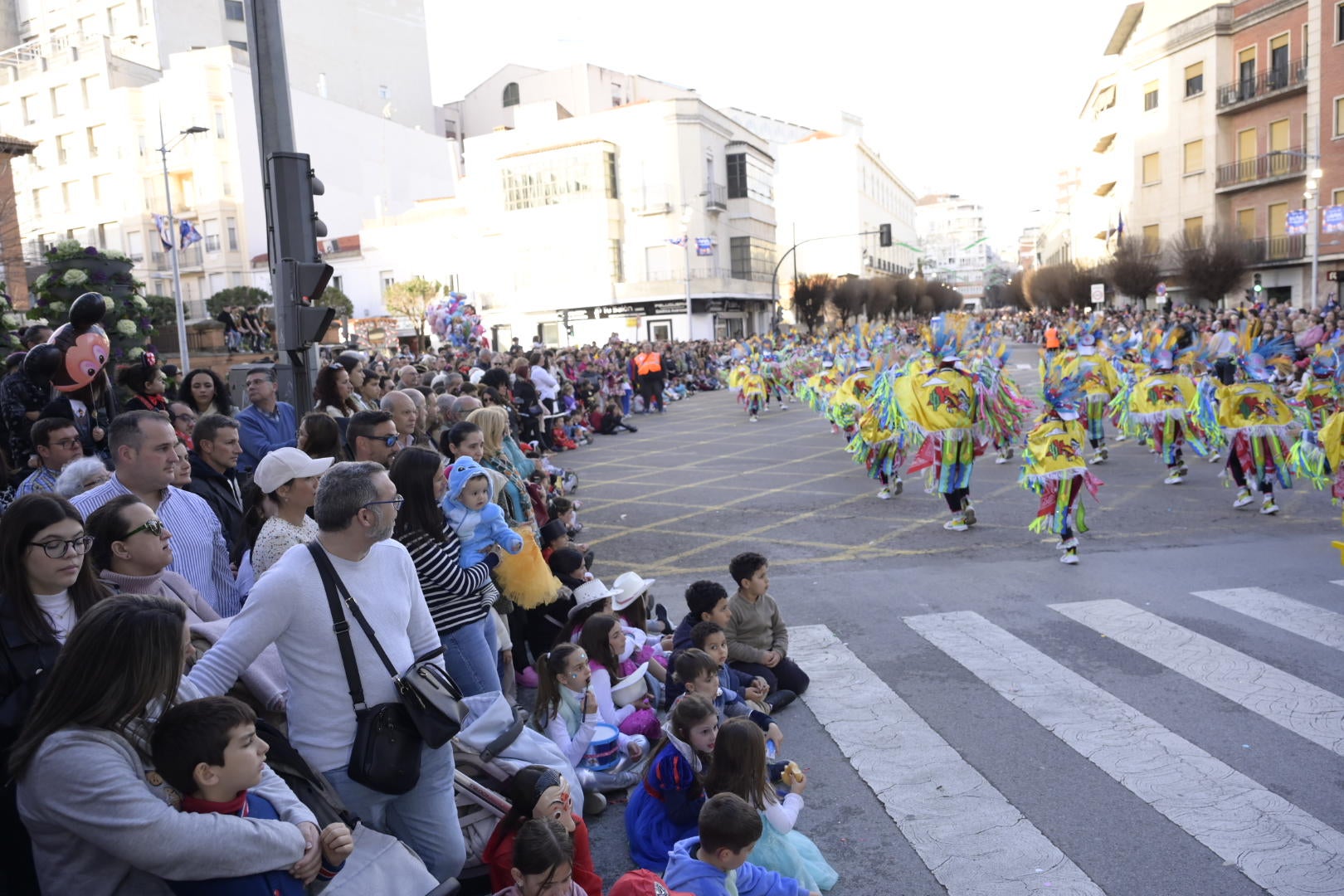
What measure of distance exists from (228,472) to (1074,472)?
6.99 meters

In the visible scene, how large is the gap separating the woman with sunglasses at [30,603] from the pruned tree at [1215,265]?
141 feet

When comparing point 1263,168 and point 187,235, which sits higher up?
point 1263,168

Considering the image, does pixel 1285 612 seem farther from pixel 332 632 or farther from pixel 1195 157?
pixel 1195 157

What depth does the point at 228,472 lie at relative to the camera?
17.3ft

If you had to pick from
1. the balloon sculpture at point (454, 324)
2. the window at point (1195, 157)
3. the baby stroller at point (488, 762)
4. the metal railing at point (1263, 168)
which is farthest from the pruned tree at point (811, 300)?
the baby stroller at point (488, 762)

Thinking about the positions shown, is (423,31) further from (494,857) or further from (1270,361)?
(494,857)

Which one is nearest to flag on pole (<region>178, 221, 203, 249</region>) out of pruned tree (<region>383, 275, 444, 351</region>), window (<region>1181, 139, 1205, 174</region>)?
pruned tree (<region>383, 275, 444, 351</region>)

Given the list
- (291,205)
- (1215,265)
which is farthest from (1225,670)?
(1215,265)

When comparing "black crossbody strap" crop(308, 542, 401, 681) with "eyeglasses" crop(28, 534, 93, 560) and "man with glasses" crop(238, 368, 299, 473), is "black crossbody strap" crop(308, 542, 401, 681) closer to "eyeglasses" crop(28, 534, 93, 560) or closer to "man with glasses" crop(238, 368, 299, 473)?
"eyeglasses" crop(28, 534, 93, 560)

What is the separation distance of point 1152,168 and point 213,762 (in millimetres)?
52113

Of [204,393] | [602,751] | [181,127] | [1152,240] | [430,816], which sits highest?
[181,127]

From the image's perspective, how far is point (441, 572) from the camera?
4.43 metres

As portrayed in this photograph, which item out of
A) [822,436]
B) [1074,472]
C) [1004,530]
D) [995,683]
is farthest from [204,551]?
[822,436]

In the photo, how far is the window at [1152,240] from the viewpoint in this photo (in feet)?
145
